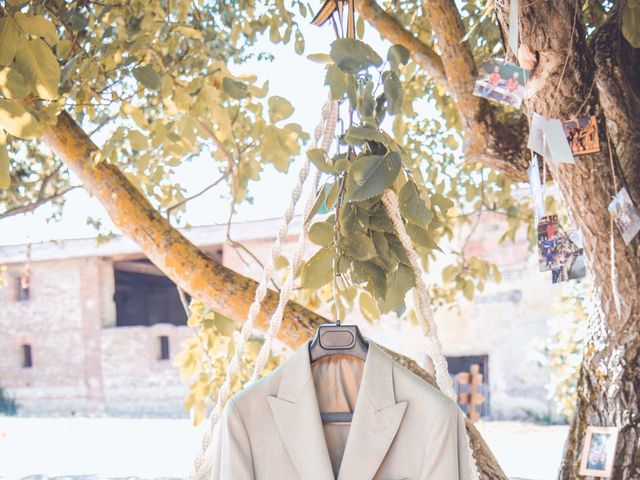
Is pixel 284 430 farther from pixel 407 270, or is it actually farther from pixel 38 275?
pixel 38 275

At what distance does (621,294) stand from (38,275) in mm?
14188

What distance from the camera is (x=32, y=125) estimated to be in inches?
59.9

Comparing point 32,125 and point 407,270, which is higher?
point 32,125

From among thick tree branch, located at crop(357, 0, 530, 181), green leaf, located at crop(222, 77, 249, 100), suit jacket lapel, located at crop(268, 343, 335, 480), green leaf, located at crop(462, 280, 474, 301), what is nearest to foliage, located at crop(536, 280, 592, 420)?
green leaf, located at crop(462, 280, 474, 301)

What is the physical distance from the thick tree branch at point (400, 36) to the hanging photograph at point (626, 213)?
88 centimetres

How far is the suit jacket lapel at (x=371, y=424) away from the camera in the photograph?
1.23m

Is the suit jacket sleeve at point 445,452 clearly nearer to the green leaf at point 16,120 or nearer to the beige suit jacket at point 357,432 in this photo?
the beige suit jacket at point 357,432

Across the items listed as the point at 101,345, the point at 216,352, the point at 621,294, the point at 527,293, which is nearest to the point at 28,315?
the point at 101,345

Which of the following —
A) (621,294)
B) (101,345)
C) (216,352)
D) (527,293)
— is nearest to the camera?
(621,294)

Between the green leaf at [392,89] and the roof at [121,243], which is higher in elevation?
the roof at [121,243]

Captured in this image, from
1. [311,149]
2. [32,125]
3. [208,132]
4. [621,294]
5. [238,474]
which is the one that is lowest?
[238,474]

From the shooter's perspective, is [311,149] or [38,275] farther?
[38,275]

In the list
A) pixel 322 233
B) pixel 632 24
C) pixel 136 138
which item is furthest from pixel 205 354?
pixel 632 24

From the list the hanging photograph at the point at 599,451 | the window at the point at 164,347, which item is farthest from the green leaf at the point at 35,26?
the window at the point at 164,347
